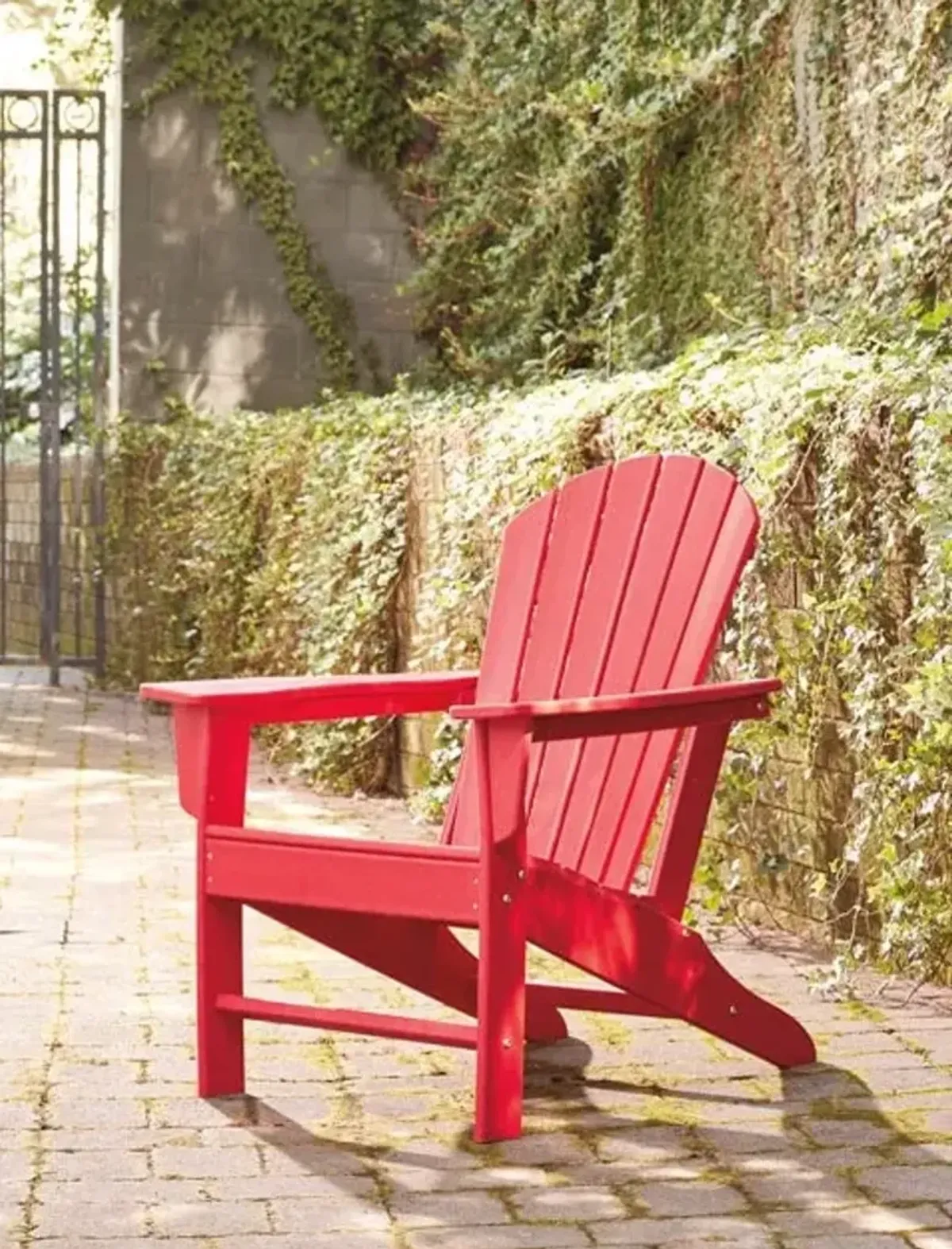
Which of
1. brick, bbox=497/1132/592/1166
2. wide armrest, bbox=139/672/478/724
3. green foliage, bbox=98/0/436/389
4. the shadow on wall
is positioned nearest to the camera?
brick, bbox=497/1132/592/1166

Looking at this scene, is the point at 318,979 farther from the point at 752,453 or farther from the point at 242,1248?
the point at 242,1248

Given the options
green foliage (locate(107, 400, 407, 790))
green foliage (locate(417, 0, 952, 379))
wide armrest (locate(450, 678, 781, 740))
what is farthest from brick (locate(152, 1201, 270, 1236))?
green foliage (locate(107, 400, 407, 790))

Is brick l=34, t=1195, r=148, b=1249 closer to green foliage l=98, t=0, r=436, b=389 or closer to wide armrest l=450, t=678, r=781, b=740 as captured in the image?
wide armrest l=450, t=678, r=781, b=740

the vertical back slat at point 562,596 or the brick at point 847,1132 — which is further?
the vertical back slat at point 562,596

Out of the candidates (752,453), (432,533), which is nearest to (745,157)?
(432,533)

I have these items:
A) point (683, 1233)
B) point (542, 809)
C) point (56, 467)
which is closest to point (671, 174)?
point (56, 467)

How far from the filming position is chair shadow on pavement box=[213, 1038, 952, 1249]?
3102 mm

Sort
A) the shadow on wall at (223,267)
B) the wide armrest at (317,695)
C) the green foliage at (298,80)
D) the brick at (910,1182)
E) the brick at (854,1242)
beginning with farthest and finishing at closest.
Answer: the shadow on wall at (223,267) → the green foliage at (298,80) → the wide armrest at (317,695) → the brick at (910,1182) → the brick at (854,1242)

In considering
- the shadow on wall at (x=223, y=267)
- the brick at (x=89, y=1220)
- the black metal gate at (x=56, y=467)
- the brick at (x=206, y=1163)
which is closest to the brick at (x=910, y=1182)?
the brick at (x=206, y=1163)

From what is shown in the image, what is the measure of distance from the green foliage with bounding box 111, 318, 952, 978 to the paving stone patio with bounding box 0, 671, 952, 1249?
25 cm

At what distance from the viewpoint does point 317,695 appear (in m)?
3.98

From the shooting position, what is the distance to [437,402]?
341 inches

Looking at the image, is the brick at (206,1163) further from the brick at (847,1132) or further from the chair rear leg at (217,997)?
the brick at (847,1132)

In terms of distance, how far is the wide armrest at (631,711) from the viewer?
3439 millimetres
